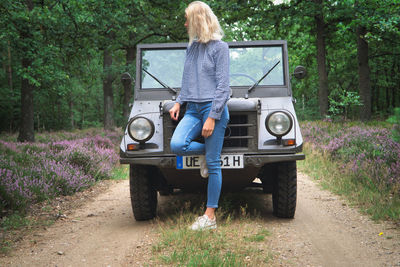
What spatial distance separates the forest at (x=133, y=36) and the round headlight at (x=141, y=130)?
139 inches

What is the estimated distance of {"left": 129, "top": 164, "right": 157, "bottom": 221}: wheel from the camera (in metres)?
4.24

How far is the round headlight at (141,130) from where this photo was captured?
156 inches

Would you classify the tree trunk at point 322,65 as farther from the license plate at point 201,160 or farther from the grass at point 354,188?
the license plate at point 201,160

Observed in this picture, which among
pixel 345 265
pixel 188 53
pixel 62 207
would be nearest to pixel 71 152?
pixel 62 207

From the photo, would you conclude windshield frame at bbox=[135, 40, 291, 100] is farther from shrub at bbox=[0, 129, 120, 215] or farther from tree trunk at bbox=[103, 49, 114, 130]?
tree trunk at bbox=[103, 49, 114, 130]

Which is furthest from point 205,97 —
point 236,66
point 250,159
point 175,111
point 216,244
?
point 236,66

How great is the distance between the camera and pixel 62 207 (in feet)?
18.0

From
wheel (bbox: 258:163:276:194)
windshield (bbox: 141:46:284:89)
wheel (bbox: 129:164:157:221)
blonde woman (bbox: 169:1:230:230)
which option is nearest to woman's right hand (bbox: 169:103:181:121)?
blonde woman (bbox: 169:1:230:230)

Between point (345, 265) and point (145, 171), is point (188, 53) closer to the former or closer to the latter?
point (145, 171)

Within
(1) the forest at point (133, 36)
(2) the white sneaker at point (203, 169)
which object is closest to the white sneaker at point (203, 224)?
(2) the white sneaker at point (203, 169)

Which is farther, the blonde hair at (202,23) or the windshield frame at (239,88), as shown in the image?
the windshield frame at (239,88)

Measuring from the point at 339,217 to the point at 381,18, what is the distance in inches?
279

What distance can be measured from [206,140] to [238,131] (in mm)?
542

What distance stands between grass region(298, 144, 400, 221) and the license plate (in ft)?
Result: 6.09
